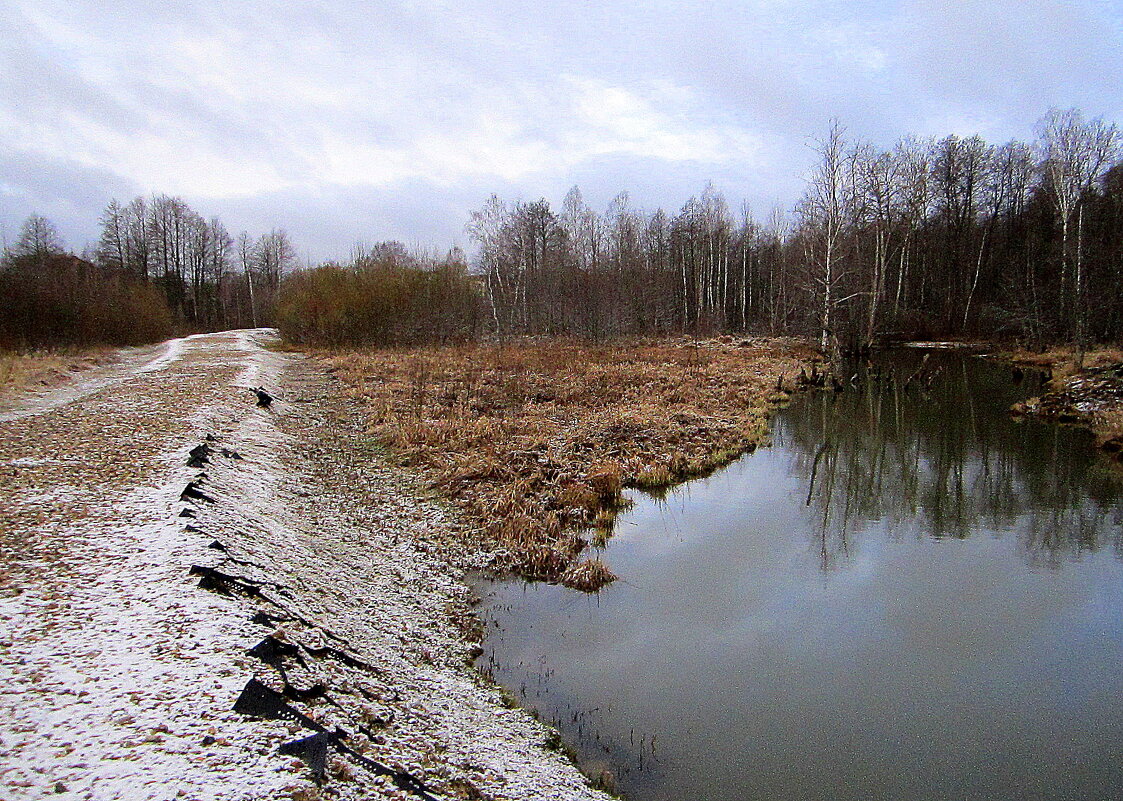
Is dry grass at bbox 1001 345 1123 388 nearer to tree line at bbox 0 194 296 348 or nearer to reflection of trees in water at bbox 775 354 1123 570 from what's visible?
reflection of trees in water at bbox 775 354 1123 570

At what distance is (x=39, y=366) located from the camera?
17.1 metres

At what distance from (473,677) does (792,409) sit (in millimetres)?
14799

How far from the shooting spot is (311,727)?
3195 mm

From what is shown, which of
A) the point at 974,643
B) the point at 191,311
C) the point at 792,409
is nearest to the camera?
the point at 974,643

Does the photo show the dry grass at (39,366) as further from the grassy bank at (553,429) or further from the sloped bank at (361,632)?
the sloped bank at (361,632)

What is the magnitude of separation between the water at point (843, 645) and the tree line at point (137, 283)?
24.2m

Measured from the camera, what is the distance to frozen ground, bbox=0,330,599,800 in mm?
2875

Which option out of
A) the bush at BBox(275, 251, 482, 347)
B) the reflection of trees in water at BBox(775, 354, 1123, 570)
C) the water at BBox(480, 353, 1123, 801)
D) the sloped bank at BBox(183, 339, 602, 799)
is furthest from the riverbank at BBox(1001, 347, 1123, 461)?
the bush at BBox(275, 251, 482, 347)

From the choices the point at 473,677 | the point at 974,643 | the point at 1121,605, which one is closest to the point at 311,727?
the point at 473,677

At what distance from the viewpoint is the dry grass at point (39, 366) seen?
13930 mm

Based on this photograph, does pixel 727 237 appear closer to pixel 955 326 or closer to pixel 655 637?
pixel 955 326

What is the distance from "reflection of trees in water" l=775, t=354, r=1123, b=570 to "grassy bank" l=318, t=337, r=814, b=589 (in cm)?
179

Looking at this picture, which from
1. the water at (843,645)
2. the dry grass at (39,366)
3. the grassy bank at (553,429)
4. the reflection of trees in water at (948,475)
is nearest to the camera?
the water at (843,645)

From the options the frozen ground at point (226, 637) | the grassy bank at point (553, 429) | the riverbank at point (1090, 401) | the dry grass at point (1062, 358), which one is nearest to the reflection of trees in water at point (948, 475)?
the riverbank at point (1090, 401)
